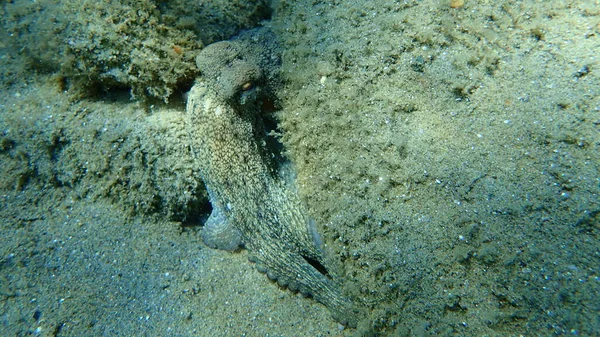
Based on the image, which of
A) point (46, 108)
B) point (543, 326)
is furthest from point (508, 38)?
point (46, 108)

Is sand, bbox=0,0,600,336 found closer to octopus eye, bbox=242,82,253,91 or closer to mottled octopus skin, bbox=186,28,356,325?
mottled octopus skin, bbox=186,28,356,325

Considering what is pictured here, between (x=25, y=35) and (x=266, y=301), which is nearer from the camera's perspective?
(x=266, y=301)

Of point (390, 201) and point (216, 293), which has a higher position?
point (390, 201)

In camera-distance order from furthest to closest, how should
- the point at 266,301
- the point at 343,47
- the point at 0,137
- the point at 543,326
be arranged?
1. the point at 0,137
2. the point at 266,301
3. the point at 343,47
4. the point at 543,326

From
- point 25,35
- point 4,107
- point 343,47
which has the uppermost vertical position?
point 343,47

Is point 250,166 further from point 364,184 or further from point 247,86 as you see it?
point 364,184

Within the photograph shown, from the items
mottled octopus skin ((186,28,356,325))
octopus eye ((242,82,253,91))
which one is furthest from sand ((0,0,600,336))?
octopus eye ((242,82,253,91))

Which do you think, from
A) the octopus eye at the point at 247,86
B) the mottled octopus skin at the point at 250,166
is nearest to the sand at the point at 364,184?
the mottled octopus skin at the point at 250,166

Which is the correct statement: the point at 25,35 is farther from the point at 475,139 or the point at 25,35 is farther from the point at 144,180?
the point at 475,139
